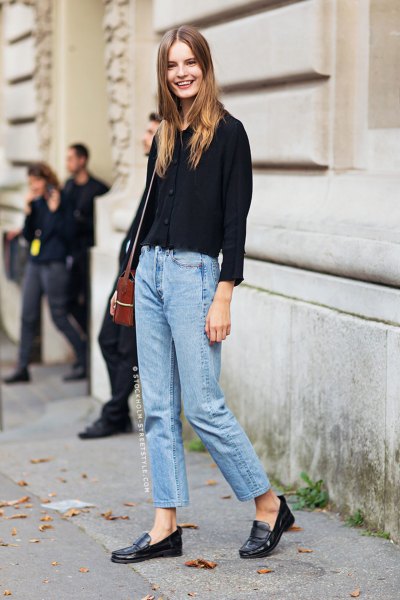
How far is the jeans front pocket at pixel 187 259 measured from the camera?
179 inches

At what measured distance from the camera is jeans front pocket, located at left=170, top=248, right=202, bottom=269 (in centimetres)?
456

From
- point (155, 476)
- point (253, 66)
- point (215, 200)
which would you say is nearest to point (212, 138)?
point (215, 200)

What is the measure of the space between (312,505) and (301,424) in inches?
16.2

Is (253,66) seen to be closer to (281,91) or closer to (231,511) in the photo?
(281,91)

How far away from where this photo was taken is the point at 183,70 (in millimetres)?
4508

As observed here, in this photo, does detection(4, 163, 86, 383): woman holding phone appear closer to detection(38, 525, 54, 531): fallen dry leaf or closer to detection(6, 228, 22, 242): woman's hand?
detection(6, 228, 22, 242): woman's hand

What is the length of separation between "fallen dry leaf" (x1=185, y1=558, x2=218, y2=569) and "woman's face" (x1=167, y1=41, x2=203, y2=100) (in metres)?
1.77

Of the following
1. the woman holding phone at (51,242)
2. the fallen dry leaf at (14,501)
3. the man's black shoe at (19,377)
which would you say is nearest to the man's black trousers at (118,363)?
the fallen dry leaf at (14,501)

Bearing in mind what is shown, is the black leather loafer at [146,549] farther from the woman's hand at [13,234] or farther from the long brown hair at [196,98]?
the woman's hand at [13,234]

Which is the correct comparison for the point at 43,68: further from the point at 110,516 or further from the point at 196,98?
the point at 196,98

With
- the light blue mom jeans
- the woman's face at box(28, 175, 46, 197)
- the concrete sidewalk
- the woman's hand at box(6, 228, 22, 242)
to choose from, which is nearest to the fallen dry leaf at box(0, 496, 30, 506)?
the concrete sidewalk

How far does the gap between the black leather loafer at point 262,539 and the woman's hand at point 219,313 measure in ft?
2.70

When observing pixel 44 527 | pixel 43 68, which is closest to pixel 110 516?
pixel 44 527

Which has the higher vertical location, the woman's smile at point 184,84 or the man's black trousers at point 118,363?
the woman's smile at point 184,84
